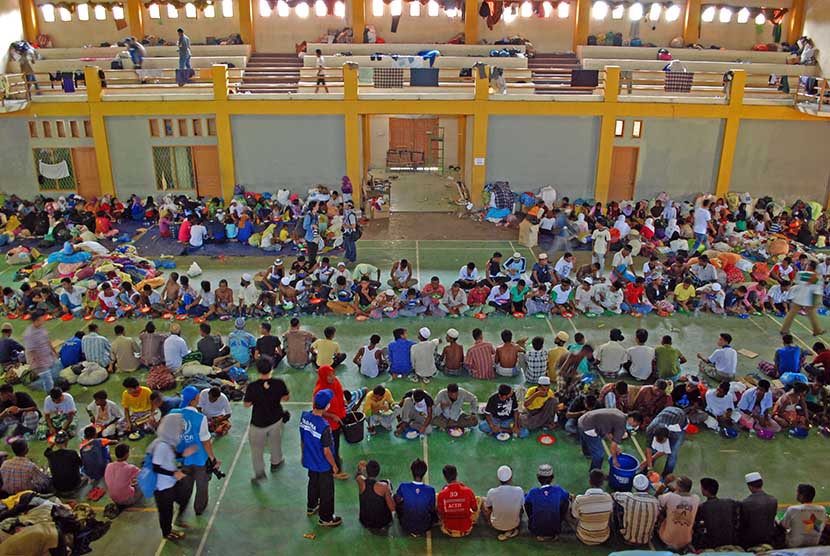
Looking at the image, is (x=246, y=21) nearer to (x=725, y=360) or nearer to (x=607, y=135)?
(x=607, y=135)

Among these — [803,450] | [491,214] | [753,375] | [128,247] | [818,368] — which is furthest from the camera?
[491,214]

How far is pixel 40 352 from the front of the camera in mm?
12461

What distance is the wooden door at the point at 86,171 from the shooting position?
2464cm

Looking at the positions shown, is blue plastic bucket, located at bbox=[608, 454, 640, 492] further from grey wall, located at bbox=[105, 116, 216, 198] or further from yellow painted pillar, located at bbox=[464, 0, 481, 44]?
yellow painted pillar, located at bbox=[464, 0, 481, 44]

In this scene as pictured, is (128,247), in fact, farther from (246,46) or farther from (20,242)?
(246,46)

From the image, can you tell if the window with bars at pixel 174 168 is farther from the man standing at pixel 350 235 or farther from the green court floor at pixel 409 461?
the green court floor at pixel 409 461

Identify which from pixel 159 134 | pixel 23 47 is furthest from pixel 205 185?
pixel 23 47

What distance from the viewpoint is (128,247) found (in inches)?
803

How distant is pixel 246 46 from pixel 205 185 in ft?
30.7

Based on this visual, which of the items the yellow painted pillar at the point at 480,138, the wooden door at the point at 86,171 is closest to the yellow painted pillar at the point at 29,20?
the wooden door at the point at 86,171

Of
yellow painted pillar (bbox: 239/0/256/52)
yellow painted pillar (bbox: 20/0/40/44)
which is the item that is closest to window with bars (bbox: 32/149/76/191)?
yellow painted pillar (bbox: 20/0/40/44)

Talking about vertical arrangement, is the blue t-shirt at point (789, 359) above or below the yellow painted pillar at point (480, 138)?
below

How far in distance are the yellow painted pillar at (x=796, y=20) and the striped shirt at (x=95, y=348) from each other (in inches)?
1261

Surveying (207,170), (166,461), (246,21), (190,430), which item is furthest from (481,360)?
(246,21)
